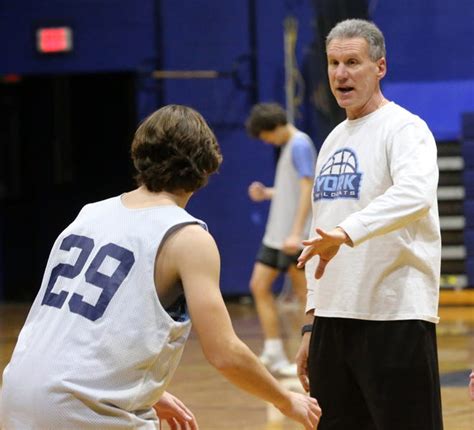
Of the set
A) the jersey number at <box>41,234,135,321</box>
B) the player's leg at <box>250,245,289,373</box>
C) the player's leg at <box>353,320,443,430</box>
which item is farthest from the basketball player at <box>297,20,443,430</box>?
the player's leg at <box>250,245,289,373</box>

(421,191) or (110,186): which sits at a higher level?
(421,191)

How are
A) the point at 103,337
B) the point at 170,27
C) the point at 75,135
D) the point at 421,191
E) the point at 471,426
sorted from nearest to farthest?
the point at 103,337
the point at 421,191
the point at 471,426
the point at 170,27
the point at 75,135

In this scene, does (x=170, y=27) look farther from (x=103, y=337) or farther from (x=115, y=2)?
(x=103, y=337)

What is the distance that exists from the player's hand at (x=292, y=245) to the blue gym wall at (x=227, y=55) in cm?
509

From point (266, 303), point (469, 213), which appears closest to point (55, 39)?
point (469, 213)

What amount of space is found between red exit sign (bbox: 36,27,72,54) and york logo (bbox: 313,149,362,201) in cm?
1011

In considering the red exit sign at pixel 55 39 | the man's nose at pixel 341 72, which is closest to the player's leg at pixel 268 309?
the man's nose at pixel 341 72

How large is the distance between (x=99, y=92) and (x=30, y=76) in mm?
826

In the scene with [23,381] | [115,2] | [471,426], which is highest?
[115,2]

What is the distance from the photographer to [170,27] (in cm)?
1339

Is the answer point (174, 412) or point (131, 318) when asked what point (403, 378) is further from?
point (131, 318)

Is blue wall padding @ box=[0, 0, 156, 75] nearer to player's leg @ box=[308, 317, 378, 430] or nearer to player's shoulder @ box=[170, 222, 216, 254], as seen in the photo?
player's leg @ box=[308, 317, 378, 430]

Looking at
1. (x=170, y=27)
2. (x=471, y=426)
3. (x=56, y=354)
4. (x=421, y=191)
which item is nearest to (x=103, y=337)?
(x=56, y=354)

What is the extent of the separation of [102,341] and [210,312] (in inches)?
9.6
